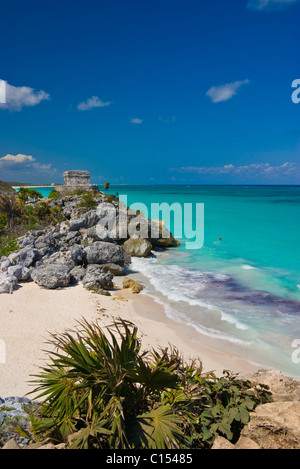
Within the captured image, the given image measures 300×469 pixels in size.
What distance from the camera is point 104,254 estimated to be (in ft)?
51.8

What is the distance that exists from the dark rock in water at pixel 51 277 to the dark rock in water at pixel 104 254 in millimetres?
2502

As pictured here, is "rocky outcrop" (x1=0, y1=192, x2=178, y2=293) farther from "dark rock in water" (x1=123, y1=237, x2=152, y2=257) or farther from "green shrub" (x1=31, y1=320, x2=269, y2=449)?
"green shrub" (x1=31, y1=320, x2=269, y2=449)

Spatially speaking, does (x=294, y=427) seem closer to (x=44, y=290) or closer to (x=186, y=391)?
(x=186, y=391)

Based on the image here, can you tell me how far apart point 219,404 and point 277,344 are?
6.17 meters

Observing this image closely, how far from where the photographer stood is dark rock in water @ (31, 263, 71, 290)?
12.4m

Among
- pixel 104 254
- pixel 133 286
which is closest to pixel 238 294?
pixel 133 286

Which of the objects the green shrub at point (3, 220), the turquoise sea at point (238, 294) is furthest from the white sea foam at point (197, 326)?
the green shrub at point (3, 220)

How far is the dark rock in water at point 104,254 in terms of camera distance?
15.6 m

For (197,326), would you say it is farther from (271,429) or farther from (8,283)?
(8,283)

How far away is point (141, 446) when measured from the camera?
9.89 feet

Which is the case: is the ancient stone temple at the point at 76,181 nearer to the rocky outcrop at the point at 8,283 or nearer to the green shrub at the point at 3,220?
the green shrub at the point at 3,220

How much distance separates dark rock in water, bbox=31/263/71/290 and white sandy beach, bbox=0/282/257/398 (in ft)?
1.12

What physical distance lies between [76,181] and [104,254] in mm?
23313

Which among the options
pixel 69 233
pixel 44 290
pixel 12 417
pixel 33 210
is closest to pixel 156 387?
pixel 12 417
